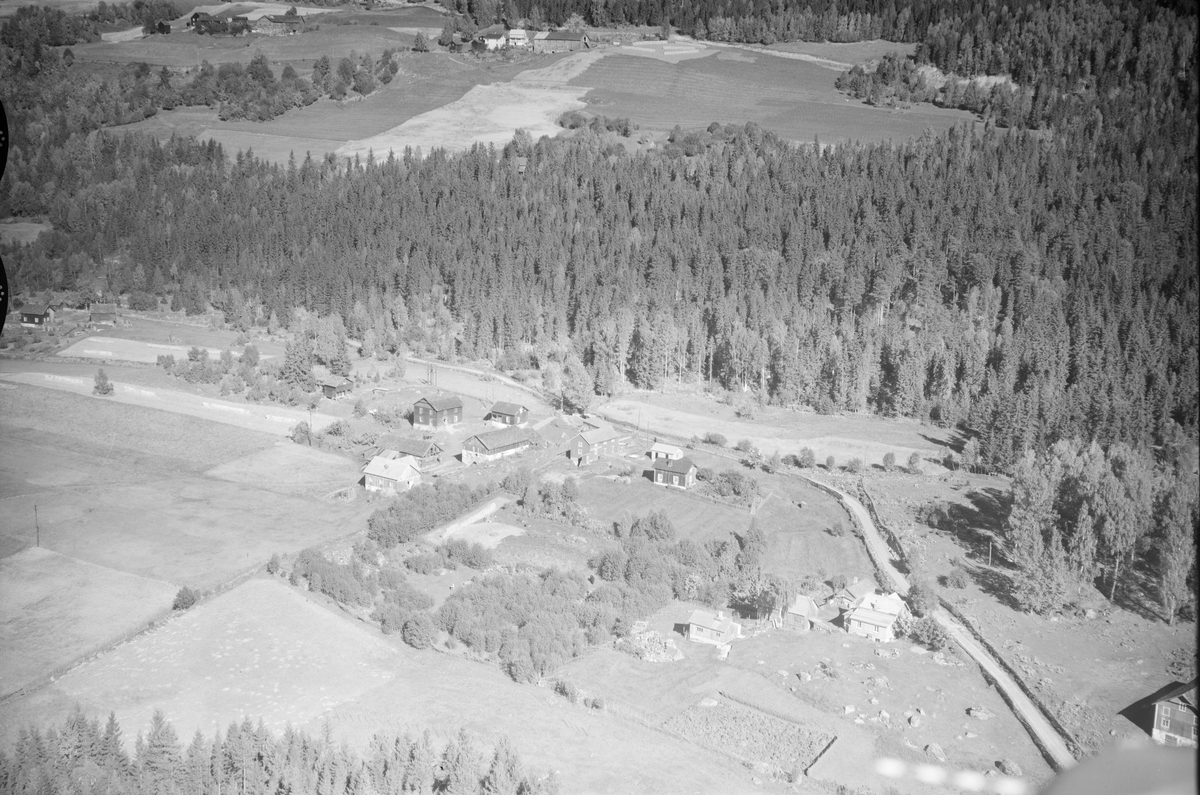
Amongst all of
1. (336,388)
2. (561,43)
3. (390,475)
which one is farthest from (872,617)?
(561,43)

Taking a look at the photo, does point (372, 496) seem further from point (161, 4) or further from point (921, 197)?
point (161, 4)

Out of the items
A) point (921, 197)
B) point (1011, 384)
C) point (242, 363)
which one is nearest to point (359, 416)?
point (242, 363)

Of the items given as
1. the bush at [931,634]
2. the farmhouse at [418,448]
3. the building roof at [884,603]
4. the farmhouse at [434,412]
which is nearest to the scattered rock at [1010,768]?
the bush at [931,634]

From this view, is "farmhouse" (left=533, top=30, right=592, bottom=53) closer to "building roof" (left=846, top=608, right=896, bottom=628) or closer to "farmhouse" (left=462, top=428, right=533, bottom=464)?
"farmhouse" (left=462, top=428, right=533, bottom=464)

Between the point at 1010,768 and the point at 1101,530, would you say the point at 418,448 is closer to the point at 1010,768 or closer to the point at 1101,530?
the point at 1101,530

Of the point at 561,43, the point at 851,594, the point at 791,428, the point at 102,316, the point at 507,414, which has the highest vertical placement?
the point at 561,43

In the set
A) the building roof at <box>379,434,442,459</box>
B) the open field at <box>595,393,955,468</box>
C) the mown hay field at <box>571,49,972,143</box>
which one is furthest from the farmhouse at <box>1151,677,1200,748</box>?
the mown hay field at <box>571,49,972,143</box>

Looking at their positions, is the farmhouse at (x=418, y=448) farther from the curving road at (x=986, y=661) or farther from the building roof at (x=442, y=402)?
the curving road at (x=986, y=661)
